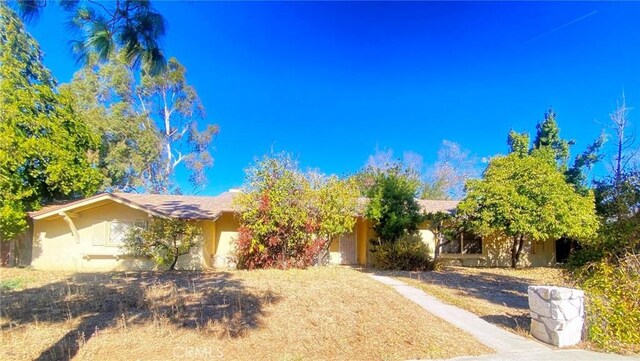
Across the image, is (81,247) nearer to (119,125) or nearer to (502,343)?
(119,125)

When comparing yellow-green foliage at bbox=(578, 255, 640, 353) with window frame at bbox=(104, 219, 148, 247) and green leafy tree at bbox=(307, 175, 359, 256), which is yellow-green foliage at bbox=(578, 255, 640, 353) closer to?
green leafy tree at bbox=(307, 175, 359, 256)

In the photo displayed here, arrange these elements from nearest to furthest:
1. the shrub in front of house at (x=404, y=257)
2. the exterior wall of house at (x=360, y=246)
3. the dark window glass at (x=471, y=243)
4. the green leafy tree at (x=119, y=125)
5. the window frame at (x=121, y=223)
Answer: the window frame at (x=121, y=223) → the shrub in front of house at (x=404, y=257) → the exterior wall of house at (x=360, y=246) → the dark window glass at (x=471, y=243) → the green leafy tree at (x=119, y=125)

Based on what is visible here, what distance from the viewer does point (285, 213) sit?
1193 centimetres

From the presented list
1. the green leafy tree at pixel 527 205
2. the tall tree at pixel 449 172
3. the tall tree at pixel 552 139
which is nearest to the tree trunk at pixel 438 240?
the green leafy tree at pixel 527 205

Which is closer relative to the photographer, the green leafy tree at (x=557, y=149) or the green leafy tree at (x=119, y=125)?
the green leafy tree at (x=557, y=149)

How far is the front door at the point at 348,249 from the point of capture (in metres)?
16.9

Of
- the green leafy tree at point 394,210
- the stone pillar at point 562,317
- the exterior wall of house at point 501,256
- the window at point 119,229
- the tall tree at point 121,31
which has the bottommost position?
the exterior wall of house at point 501,256

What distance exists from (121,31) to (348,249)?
14.3m

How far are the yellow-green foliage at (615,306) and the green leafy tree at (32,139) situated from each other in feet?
52.0

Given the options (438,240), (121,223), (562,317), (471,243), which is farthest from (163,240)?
(471,243)

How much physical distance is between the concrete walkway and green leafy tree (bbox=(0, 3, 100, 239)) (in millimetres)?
13914

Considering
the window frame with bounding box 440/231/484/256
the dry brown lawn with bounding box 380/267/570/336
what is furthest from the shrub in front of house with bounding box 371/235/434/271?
the window frame with bounding box 440/231/484/256

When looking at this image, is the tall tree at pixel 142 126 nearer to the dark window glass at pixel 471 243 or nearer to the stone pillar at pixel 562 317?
the dark window glass at pixel 471 243

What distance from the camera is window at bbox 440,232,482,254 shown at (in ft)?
57.1
